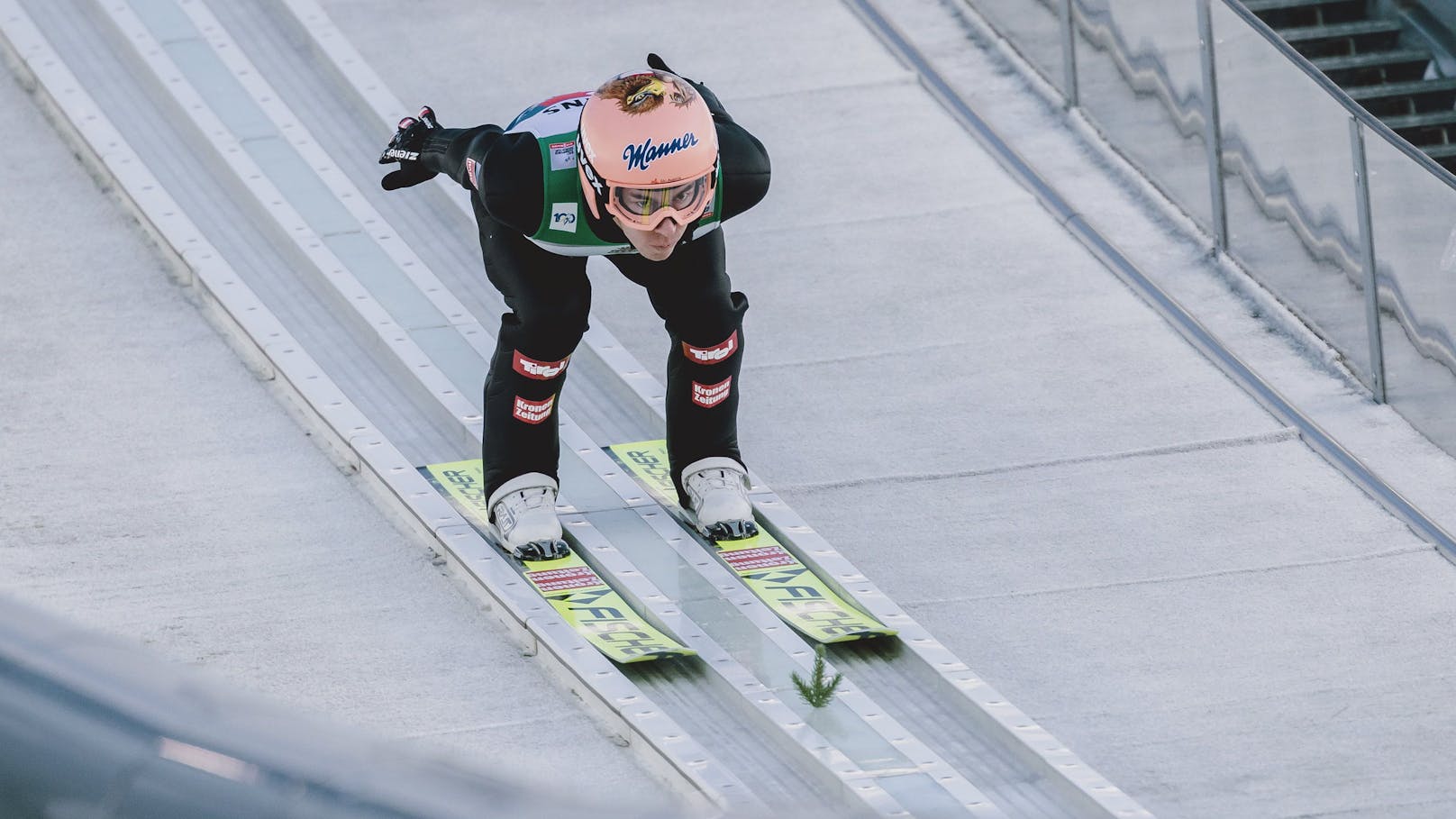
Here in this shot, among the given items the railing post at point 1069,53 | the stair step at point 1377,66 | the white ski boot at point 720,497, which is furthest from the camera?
the stair step at point 1377,66

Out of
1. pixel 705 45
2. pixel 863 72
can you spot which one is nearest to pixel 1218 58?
pixel 863 72

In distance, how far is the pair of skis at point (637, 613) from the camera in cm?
518

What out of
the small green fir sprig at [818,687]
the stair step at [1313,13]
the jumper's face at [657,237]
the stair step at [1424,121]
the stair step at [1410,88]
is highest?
the jumper's face at [657,237]

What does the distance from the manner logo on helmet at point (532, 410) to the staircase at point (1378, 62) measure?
17.7ft

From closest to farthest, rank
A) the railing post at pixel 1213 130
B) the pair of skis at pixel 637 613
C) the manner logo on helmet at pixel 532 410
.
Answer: the pair of skis at pixel 637 613 < the manner logo on helmet at pixel 532 410 < the railing post at pixel 1213 130

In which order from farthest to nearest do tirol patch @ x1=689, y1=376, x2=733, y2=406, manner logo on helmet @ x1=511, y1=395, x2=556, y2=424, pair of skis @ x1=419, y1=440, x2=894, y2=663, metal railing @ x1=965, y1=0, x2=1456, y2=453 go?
1. metal railing @ x1=965, y1=0, x2=1456, y2=453
2. tirol patch @ x1=689, y1=376, x2=733, y2=406
3. manner logo on helmet @ x1=511, y1=395, x2=556, y2=424
4. pair of skis @ x1=419, y1=440, x2=894, y2=663

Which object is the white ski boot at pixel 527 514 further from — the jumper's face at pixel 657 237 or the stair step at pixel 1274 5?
the stair step at pixel 1274 5

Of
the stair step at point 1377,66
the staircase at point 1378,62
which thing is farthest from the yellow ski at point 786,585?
the stair step at point 1377,66

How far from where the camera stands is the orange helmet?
15.3ft

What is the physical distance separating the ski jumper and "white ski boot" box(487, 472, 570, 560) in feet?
0.11

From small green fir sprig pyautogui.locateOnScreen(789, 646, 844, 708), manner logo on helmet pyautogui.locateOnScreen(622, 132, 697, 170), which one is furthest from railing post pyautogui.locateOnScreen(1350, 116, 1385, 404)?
manner logo on helmet pyautogui.locateOnScreen(622, 132, 697, 170)

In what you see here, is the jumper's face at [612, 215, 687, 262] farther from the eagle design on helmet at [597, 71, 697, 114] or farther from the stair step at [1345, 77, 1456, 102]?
the stair step at [1345, 77, 1456, 102]

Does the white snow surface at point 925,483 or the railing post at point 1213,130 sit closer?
the white snow surface at point 925,483

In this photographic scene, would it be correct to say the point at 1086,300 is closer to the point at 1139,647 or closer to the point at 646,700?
the point at 1139,647
